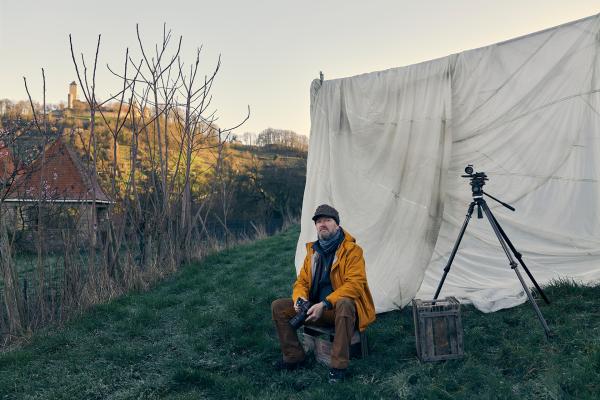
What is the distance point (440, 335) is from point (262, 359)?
1359 millimetres

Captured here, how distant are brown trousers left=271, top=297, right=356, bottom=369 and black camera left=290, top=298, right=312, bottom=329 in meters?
0.15

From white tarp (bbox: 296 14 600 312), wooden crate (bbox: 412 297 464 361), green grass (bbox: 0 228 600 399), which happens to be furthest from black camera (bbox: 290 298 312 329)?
white tarp (bbox: 296 14 600 312)

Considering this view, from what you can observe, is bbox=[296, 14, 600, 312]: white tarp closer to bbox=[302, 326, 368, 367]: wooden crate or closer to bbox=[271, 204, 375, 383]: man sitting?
bbox=[302, 326, 368, 367]: wooden crate

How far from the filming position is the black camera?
11.1ft

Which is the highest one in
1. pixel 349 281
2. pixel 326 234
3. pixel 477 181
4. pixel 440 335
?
pixel 477 181

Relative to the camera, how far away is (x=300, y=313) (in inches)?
133

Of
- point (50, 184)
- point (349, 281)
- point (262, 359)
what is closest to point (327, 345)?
point (349, 281)

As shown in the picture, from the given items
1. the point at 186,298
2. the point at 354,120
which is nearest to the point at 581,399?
the point at 354,120

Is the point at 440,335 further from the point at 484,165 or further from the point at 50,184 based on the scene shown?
the point at 50,184

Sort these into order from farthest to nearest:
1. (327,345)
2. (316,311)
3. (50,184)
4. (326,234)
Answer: (50,184)
(326,234)
(327,345)
(316,311)

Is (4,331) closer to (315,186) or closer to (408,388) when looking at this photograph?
(315,186)

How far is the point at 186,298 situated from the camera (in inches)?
222

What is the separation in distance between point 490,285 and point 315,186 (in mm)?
2011

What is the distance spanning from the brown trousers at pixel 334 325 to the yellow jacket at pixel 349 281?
0.24 feet
